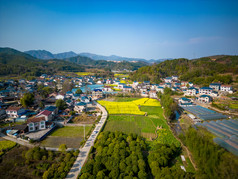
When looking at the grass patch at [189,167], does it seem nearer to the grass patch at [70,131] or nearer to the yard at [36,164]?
the yard at [36,164]

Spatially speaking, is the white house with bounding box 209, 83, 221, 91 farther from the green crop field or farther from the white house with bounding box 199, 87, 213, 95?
the green crop field

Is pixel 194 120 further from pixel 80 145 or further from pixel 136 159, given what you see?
pixel 80 145

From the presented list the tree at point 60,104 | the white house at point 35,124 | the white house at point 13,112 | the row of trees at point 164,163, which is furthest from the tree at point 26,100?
the row of trees at point 164,163

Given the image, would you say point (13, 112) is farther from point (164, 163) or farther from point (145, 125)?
point (164, 163)

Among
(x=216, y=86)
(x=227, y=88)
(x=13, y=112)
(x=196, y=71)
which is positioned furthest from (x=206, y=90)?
(x=13, y=112)

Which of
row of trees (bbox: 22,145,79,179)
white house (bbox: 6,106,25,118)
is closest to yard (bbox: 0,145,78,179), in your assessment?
row of trees (bbox: 22,145,79,179)
